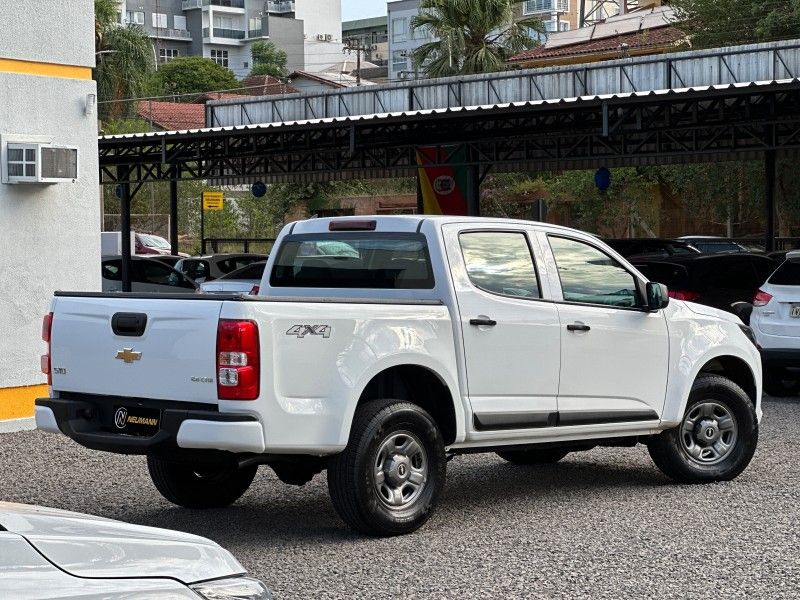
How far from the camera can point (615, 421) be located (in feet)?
29.7

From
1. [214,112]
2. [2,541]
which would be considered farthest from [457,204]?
[2,541]

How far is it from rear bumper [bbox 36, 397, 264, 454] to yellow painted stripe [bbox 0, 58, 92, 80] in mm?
5707

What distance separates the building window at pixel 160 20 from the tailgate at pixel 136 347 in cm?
13220

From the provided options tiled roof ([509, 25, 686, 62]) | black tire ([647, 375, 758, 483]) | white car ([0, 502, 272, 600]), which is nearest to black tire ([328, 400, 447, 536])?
black tire ([647, 375, 758, 483])

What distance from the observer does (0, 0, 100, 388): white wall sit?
12688 mm

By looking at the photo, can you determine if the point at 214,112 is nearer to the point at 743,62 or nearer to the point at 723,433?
the point at 743,62

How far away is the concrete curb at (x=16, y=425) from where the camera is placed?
12556mm

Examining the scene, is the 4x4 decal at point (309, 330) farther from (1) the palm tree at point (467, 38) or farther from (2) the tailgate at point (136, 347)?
(1) the palm tree at point (467, 38)

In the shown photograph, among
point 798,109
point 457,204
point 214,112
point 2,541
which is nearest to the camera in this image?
point 2,541

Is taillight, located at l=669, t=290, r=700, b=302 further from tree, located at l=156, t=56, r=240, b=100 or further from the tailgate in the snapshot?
tree, located at l=156, t=56, r=240, b=100

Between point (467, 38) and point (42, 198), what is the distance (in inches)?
1808

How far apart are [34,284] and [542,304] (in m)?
6.07

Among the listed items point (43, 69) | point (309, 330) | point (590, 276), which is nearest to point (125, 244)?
point (43, 69)

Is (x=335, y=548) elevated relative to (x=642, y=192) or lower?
lower
